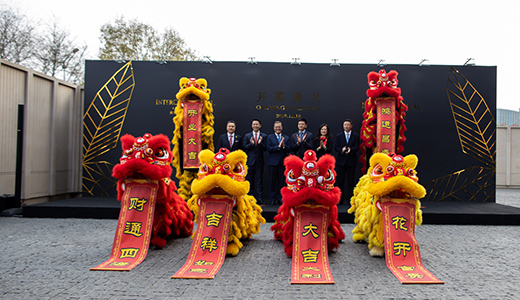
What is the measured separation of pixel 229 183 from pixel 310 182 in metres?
0.73

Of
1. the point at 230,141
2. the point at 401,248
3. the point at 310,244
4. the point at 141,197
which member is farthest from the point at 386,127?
the point at 141,197

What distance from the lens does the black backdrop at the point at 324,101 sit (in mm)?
6449

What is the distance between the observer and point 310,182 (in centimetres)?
311

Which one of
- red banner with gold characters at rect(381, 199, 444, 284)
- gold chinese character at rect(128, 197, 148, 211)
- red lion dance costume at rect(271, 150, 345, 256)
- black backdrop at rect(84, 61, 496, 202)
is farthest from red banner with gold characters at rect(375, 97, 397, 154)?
gold chinese character at rect(128, 197, 148, 211)

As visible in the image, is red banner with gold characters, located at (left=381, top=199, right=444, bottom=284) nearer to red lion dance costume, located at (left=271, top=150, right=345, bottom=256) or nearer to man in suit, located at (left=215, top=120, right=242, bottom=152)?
red lion dance costume, located at (left=271, top=150, right=345, bottom=256)

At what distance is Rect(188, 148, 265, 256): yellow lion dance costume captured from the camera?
10.5 feet

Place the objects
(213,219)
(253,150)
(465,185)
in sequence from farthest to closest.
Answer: (465,185) → (253,150) → (213,219)

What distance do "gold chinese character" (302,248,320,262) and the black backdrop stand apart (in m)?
3.62

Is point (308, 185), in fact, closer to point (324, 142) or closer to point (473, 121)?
point (324, 142)

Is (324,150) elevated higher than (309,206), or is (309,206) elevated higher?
(324,150)

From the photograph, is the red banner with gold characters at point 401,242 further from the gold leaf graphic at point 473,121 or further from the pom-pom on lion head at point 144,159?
the gold leaf graphic at point 473,121

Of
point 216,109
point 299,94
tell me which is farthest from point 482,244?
point 216,109

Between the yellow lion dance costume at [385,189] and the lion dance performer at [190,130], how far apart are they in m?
2.54

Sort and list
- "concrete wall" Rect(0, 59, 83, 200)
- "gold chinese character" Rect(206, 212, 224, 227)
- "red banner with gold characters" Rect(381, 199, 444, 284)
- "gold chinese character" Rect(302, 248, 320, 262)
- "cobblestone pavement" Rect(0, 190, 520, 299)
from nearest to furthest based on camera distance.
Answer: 1. "cobblestone pavement" Rect(0, 190, 520, 299)
2. "red banner with gold characters" Rect(381, 199, 444, 284)
3. "gold chinese character" Rect(302, 248, 320, 262)
4. "gold chinese character" Rect(206, 212, 224, 227)
5. "concrete wall" Rect(0, 59, 83, 200)
